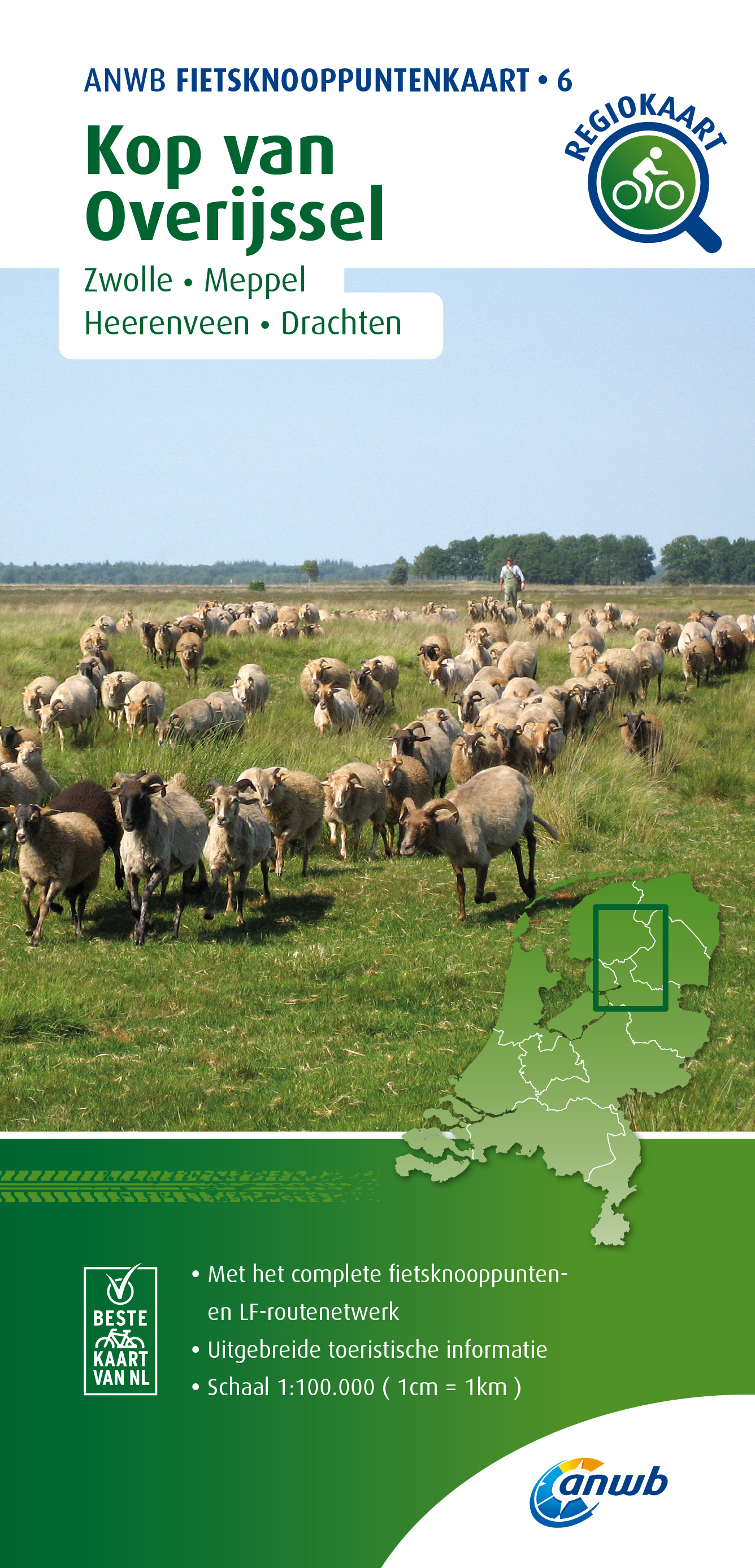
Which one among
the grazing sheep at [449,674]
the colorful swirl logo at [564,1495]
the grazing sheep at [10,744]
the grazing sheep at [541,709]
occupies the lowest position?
the colorful swirl logo at [564,1495]

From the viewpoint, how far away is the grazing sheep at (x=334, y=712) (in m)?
23.1

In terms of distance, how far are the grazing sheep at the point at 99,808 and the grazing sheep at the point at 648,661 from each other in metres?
19.5

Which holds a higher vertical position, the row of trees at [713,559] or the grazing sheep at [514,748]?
the row of trees at [713,559]

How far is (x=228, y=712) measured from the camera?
75.2ft

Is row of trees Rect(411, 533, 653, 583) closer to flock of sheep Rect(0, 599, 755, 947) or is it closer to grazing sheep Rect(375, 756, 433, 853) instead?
flock of sheep Rect(0, 599, 755, 947)

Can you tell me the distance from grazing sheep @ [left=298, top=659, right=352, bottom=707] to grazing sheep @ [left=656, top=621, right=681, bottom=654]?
46.8 ft

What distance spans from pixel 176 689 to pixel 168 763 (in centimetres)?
1209

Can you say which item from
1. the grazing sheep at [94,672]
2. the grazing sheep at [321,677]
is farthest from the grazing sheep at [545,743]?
the grazing sheep at [94,672]

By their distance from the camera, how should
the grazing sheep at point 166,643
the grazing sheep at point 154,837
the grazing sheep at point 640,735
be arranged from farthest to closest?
the grazing sheep at point 166,643, the grazing sheep at point 640,735, the grazing sheep at point 154,837

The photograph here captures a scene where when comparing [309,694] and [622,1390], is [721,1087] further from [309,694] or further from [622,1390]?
[309,694]

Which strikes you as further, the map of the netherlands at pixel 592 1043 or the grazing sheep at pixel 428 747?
the grazing sheep at pixel 428 747

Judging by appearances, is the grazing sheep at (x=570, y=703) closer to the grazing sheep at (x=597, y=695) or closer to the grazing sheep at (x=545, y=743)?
the grazing sheep at (x=597, y=695)

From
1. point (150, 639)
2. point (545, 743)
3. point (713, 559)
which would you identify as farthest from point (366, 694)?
point (713, 559)

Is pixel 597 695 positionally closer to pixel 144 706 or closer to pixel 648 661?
pixel 648 661
